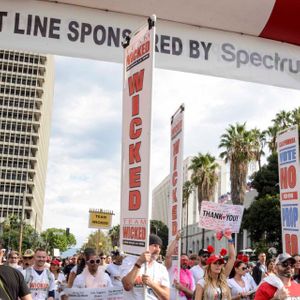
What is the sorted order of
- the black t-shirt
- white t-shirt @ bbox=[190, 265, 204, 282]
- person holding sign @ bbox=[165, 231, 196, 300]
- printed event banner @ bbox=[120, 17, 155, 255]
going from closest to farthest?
printed event banner @ bbox=[120, 17, 155, 255] → the black t-shirt → person holding sign @ bbox=[165, 231, 196, 300] → white t-shirt @ bbox=[190, 265, 204, 282]

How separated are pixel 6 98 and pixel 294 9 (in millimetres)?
111276

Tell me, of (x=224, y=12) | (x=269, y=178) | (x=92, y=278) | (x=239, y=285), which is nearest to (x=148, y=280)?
(x=224, y=12)

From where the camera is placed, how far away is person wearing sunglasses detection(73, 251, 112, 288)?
23.1 ft

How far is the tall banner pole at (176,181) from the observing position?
243 inches

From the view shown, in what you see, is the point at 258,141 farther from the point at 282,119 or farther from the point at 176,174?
the point at 176,174

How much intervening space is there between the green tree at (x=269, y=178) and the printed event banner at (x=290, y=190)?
32.6m

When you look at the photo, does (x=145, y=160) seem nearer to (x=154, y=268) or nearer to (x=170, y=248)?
(x=154, y=268)

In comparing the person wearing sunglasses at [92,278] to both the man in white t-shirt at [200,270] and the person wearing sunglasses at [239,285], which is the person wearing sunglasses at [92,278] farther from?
the man in white t-shirt at [200,270]

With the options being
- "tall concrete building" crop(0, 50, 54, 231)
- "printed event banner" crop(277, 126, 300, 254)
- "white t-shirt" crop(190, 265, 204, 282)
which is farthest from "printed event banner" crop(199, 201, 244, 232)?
"tall concrete building" crop(0, 50, 54, 231)

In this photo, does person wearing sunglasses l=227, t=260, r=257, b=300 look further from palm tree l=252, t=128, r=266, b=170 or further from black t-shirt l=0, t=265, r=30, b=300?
palm tree l=252, t=128, r=266, b=170

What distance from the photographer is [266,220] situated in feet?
130

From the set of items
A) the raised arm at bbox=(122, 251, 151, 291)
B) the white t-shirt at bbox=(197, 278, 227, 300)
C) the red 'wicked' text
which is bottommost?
the white t-shirt at bbox=(197, 278, 227, 300)

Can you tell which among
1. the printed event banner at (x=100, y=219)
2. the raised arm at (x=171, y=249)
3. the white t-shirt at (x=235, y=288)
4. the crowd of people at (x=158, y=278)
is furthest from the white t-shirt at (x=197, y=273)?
the printed event banner at (x=100, y=219)

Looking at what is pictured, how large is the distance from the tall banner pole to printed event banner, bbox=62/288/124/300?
860 mm
